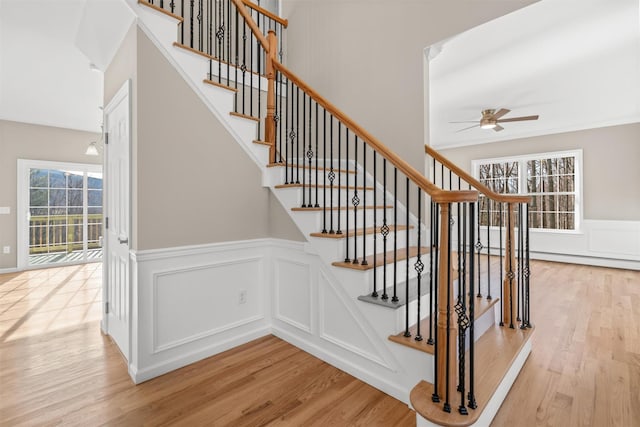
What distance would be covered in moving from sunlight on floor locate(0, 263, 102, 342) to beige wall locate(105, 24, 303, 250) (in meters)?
Answer: 1.94

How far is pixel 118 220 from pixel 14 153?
15.9 feet

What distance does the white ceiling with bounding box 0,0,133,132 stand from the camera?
2451mm

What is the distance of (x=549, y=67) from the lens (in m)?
3.79

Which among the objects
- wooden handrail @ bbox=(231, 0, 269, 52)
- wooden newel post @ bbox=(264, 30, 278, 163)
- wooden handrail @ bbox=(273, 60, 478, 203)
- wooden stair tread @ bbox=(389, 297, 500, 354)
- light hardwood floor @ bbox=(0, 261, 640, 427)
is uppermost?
wooden handrail @ bbox=(231, 0, 269, 52)

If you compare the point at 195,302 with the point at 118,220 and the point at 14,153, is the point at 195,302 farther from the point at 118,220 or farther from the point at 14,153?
the point at 14,153

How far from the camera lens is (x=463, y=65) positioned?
12.5 feet

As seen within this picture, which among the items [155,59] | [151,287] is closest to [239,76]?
[155,59]

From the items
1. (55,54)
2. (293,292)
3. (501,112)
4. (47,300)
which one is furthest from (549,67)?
(47,300)

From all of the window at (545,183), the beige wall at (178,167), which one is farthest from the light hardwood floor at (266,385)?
the window at (545,183)

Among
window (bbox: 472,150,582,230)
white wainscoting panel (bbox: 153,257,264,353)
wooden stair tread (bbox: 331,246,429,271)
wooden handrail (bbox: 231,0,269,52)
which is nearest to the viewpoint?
wooden stair tread (bbox: 331,246,429,271)

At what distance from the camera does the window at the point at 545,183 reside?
623 cm

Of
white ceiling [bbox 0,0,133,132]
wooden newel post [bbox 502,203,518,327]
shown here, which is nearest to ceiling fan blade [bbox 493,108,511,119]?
wooden newel post [bbox 502,203,518,327]

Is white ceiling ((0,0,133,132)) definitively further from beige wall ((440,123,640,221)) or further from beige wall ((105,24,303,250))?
beige wall ((440,123,640,221))

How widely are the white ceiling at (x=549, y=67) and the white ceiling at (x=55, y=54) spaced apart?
9.50ft
